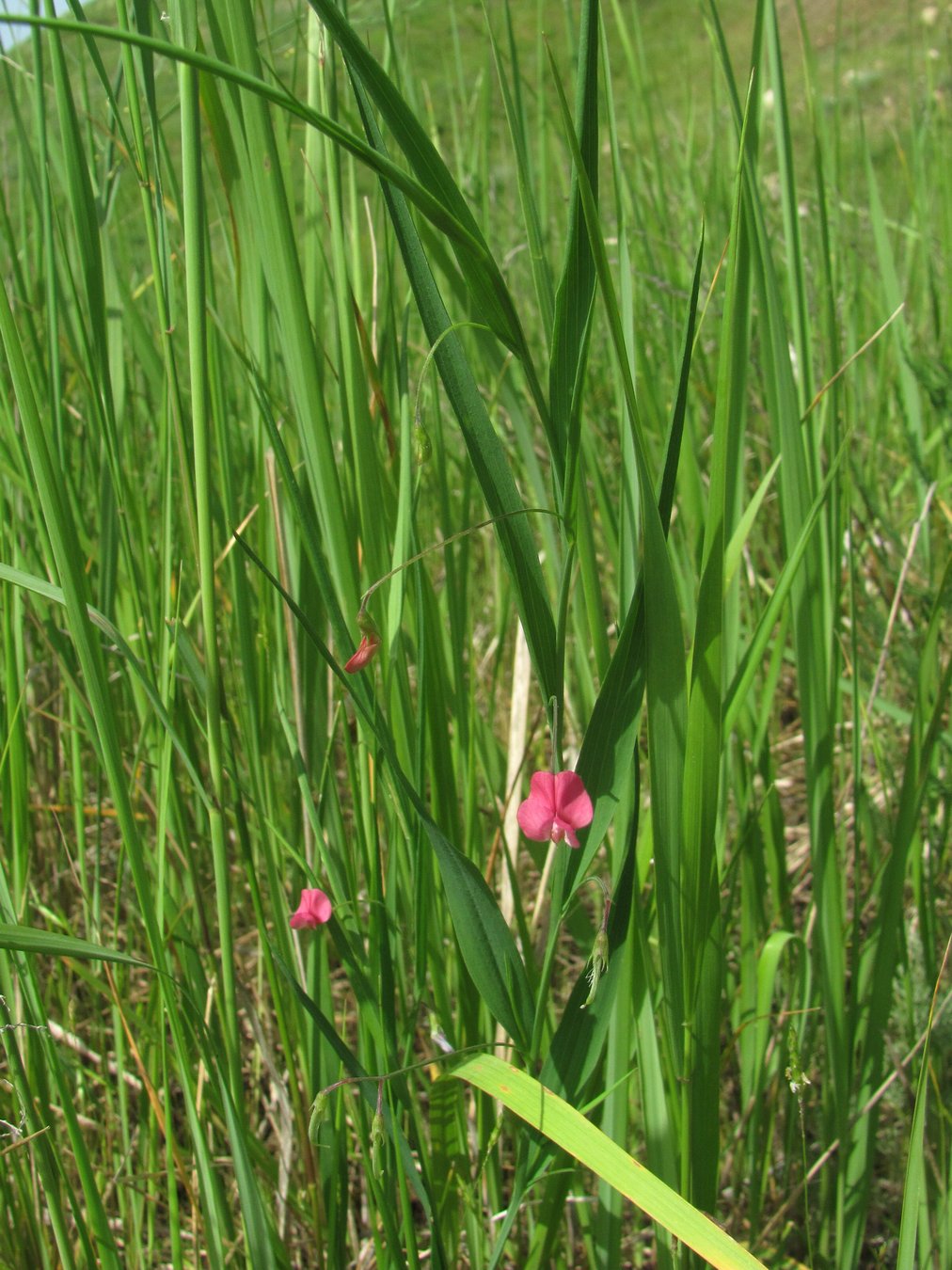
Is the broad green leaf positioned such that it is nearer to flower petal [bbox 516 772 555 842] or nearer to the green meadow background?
the green meadow background

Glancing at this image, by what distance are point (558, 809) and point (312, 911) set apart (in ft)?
0.48

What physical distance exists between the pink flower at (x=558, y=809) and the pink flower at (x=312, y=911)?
126 millimetres

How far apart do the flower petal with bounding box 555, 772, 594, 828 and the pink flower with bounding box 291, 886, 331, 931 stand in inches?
5.4

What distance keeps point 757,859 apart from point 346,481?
373 mm

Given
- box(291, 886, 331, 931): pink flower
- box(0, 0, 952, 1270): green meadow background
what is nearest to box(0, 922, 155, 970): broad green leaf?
box(0, 0, 952, 1270): green meadow background

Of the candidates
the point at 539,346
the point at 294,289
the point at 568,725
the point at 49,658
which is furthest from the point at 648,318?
the point at 294,289

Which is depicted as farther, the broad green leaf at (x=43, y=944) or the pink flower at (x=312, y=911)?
the pink flower at (x=312, y=911)

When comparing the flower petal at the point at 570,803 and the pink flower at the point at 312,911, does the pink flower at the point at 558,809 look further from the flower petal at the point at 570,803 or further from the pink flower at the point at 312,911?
the pink flower at the point at 312,911

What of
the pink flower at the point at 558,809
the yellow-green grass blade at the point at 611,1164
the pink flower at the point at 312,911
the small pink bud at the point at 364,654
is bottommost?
A: the yellow-green grass blade at the point at 611,1164

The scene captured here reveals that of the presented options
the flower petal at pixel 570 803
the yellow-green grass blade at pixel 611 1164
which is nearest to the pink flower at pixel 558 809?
the flower petal at pixel 570 803

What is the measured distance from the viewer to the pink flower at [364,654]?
414 mm

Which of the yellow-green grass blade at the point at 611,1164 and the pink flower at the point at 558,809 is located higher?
the pink flower at the point at 558,809

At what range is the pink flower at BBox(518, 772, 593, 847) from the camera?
422mm

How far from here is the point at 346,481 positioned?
583 mm
